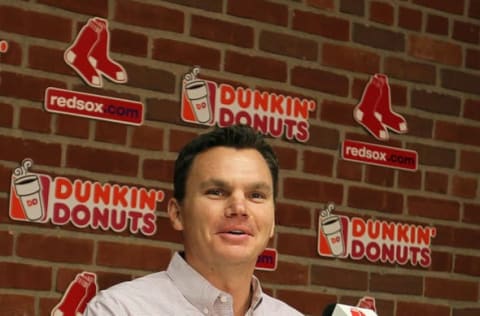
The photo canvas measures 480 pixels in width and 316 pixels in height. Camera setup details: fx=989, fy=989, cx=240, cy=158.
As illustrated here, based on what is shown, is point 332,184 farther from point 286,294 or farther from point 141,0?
point 141,0

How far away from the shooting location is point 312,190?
3.37 meters

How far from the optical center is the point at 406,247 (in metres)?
3.53

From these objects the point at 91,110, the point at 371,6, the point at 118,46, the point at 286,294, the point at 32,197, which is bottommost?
the point at 286,294

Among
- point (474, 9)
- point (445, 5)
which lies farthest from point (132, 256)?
point (474, 9)

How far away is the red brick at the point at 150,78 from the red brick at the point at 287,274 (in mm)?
673

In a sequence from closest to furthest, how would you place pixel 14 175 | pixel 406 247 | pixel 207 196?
1. pixel 207 196
2. pixel 14 175
3. pixel 406 247

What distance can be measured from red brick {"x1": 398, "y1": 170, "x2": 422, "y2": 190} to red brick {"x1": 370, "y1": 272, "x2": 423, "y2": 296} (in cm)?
32

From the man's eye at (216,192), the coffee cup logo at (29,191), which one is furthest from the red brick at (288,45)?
the man's eye at (216,192)

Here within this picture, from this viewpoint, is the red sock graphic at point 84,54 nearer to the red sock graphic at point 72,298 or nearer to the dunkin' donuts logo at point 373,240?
the red sock graphic at point 72,298

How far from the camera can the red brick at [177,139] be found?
3107 millimetres

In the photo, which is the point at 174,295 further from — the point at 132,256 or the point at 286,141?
the point at 286,141

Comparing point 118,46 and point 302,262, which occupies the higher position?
point 118,46

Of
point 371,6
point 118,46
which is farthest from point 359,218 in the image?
point 118,46

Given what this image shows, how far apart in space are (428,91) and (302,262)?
2.73 ft
